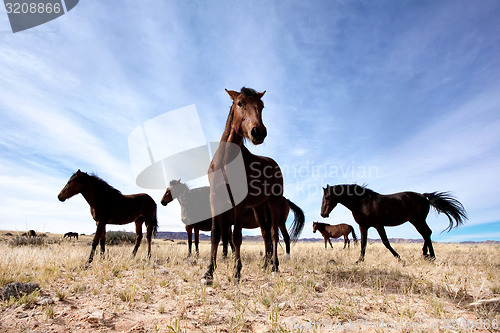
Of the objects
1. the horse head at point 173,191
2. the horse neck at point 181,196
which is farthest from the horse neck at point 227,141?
the horse head at point 173,191

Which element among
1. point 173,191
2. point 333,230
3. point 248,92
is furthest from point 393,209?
point 333,230

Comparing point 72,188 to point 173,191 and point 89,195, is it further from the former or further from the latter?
point 173,191

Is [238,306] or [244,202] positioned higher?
[244,202]

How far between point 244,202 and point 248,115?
5.50ft

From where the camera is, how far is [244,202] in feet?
16.0

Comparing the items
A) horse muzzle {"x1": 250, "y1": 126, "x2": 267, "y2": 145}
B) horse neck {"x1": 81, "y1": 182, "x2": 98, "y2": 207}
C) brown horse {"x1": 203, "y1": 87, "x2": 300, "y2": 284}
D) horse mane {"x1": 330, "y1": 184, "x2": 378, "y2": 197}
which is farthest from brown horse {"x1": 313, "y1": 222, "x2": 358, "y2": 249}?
horse muzzle {"x1": 250, "y1": 126, "x2": 267, "y2": 145}

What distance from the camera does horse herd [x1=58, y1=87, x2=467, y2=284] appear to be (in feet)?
15.0

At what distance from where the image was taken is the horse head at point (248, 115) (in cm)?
392

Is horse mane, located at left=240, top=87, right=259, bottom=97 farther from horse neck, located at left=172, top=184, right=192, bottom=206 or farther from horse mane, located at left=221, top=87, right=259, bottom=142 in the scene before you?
horse neck, located at left=172, top=184, right=192, bottom=206

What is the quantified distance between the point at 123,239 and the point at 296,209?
55.7 ft

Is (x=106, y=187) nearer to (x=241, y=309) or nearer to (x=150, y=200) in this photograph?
(x=150, y=200)

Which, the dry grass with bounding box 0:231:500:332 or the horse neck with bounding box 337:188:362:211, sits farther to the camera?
the horse neck with bounding box 337:188:362:211

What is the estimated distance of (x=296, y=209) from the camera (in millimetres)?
11758

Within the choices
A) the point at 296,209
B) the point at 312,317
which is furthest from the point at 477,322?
the point at 296,209
